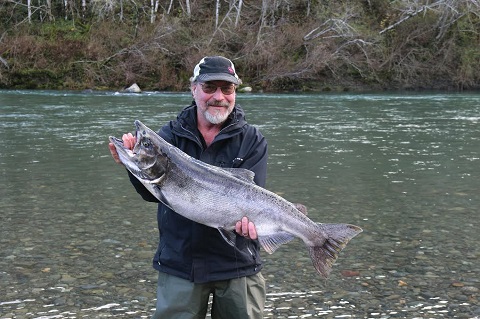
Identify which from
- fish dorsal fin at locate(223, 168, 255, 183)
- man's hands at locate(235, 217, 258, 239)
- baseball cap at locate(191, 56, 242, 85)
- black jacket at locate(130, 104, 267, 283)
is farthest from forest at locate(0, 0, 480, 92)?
man's hands at locate(235, 217, 258, 239)

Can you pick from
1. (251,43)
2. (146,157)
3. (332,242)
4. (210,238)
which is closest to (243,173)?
(210,238)

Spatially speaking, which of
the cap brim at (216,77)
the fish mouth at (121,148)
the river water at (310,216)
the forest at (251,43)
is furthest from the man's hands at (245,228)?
the forest at (251,43)

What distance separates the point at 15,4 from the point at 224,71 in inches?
1644

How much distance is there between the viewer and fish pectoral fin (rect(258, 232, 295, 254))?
3.53 m

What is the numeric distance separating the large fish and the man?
4.1 inches

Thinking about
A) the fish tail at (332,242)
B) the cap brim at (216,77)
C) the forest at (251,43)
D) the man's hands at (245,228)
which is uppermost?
the forest at (251,43)

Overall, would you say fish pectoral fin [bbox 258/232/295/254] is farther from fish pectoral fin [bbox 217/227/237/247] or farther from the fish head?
the fish head

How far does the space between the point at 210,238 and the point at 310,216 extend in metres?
5.07

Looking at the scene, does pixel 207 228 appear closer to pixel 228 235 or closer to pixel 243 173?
pixel 228 235

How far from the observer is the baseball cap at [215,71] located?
3.63 metres

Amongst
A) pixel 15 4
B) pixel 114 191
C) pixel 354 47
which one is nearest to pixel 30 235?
pixel 114 191

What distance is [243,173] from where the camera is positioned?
11.5 feet

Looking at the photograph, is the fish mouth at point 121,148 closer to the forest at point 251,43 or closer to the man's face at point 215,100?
the man's face at point 215,100

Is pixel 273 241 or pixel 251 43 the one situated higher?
pixel 251 43
